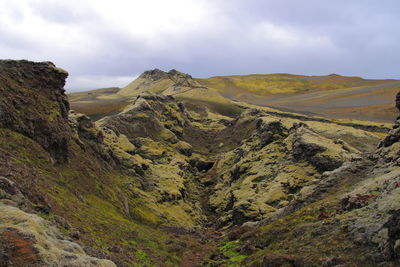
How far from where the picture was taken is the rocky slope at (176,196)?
18.2 metres

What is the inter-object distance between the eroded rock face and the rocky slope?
0.16 meters

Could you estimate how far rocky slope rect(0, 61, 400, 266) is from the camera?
18156mm

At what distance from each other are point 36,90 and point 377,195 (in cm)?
4180

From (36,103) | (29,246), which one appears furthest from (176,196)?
(29,246)

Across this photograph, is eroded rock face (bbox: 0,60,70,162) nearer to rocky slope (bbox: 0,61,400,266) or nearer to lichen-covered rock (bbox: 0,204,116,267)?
rocky slope (bbox: 0,61,400,266)

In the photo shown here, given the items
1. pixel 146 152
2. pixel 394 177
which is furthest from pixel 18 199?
pixel 146 152

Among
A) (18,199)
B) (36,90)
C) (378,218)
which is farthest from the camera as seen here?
(36,90)

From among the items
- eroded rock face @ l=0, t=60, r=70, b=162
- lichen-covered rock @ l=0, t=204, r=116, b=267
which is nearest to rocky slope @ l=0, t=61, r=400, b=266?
lichen-covered rock @ l=0, t=204, r=116, b=267

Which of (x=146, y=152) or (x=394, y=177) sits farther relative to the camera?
(x=146, y=152)

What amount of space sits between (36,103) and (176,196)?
3065 centimetres

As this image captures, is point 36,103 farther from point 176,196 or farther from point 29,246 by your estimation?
point 29,246

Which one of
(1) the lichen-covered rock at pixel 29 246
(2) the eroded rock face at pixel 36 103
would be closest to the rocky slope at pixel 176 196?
(1) the lichen-covered rock at pixel 29 246

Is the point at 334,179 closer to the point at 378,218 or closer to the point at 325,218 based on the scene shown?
the point at 325,218

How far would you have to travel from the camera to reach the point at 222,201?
209 ft
